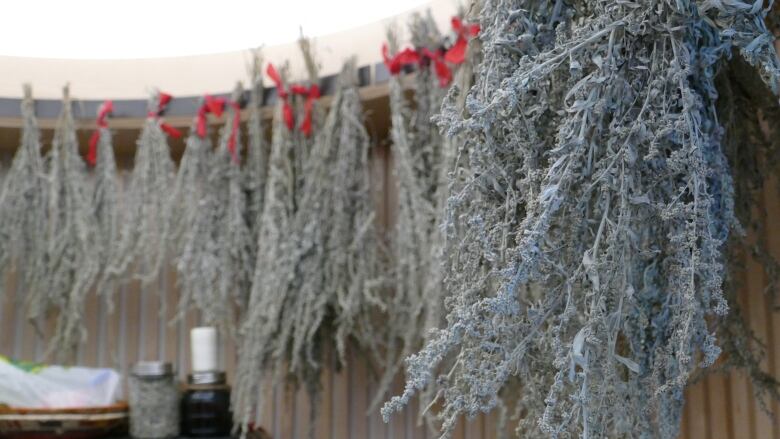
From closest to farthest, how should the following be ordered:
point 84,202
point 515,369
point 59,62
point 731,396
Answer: point 515,369
point 731,396
point 84,202
point 59,62

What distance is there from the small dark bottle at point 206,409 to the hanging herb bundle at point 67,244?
27cm

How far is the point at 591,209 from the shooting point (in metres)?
0.80

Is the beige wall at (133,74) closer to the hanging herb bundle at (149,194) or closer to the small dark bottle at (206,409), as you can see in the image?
the hanging herb bundle at (149,194)

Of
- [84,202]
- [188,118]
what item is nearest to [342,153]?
[188,118]

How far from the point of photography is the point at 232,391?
1780 millimetres

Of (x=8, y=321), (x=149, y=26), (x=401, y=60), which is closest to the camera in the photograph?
(x=401, y=60)

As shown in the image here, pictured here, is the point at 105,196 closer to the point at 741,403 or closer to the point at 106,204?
the point at 106,204

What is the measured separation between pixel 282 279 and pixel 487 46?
90 centimetres

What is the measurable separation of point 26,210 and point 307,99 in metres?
0.65

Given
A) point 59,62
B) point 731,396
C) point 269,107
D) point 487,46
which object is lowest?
point 731,396

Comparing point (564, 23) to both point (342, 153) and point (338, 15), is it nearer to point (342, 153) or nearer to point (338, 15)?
point (342, 153)

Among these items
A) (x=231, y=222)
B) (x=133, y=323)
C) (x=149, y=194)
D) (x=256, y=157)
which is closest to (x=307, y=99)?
(x=256, y=157)

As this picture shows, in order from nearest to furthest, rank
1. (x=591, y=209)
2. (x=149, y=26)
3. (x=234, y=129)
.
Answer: (x=591, y=209) < (x=234, y=129) < (x=149, y=26)

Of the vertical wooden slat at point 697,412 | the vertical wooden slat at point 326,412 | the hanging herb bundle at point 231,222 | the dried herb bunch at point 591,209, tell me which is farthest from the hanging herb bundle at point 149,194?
the dried herb bunch at point 591,209
